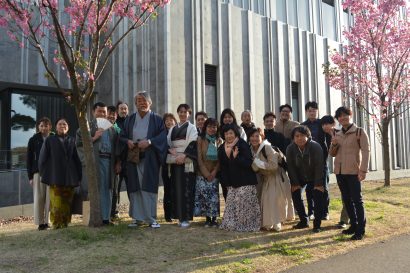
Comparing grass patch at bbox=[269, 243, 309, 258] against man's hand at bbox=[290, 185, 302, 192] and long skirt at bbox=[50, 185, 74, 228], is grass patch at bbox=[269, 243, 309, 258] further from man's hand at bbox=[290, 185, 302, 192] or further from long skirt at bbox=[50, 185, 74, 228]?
long skirt at bbox=[50, 185, 74, 228]

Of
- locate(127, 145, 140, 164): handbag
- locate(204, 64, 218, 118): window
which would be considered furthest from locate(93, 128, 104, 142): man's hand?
locate(204, 64, 218, 118): window

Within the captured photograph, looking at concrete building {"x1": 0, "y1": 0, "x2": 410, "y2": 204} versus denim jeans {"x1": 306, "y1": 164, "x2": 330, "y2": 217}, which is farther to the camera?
concrete building {"x1": 0, "y1": 0, "x2": 410, "y2": 204}

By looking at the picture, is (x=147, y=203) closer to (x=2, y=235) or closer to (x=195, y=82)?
(x=2, y=235)

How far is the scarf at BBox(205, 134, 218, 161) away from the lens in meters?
6.93

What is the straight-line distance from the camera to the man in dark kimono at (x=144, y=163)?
22.2ft

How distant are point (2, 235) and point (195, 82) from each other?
26.3ft

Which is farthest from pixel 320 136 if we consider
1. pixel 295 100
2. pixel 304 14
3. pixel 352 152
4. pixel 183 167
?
pixel 304 14

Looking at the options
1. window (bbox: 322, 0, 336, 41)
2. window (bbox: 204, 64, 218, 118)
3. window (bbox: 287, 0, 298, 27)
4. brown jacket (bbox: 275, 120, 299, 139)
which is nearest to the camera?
brown jacket (bbox: 275, 120, 299, 139)

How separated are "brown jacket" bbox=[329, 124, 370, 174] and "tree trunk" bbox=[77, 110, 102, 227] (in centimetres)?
373

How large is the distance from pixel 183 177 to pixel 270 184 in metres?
1.42

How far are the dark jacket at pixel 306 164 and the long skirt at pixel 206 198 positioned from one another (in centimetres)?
127

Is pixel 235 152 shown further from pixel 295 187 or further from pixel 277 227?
pixel 277 227

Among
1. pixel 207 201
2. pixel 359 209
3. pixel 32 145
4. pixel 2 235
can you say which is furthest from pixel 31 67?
pixel 359 209

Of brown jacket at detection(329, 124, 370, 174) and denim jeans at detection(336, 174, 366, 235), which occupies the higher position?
brown jacket at detection(329, 124, 370, 174)
